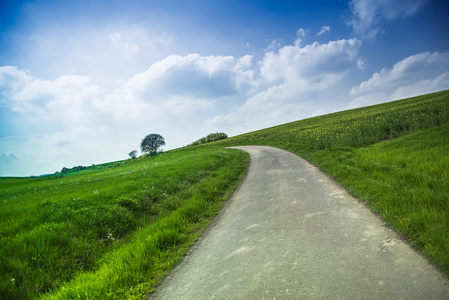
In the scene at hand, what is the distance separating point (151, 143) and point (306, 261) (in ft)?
307

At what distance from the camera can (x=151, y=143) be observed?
297ft

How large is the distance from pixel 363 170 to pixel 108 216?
10080 mm

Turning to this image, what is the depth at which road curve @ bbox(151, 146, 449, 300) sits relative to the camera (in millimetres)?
2805

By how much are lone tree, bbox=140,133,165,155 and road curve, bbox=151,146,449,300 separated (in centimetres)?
8860

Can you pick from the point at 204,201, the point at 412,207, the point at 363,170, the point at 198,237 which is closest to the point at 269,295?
the point at 198,237

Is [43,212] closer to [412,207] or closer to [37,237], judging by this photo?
[37,237]

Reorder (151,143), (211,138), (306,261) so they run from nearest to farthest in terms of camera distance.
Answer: (306,261) < (211,138) < (151,143)

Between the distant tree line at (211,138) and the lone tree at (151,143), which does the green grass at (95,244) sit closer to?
the distant tree line at (211,138)

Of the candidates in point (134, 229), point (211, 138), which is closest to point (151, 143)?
point (211, 138)

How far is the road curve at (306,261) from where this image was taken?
2.80m

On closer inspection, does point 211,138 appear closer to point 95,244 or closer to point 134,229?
point 134,229

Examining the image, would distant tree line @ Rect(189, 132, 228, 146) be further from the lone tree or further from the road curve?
the road curve

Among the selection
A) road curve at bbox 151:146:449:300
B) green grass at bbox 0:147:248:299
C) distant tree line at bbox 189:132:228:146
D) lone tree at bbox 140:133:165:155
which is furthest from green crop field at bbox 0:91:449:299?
lone tree at bbox 140:133:165:155

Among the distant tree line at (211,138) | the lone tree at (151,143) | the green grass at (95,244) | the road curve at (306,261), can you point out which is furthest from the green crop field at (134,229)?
the lone tree at (151,143)
